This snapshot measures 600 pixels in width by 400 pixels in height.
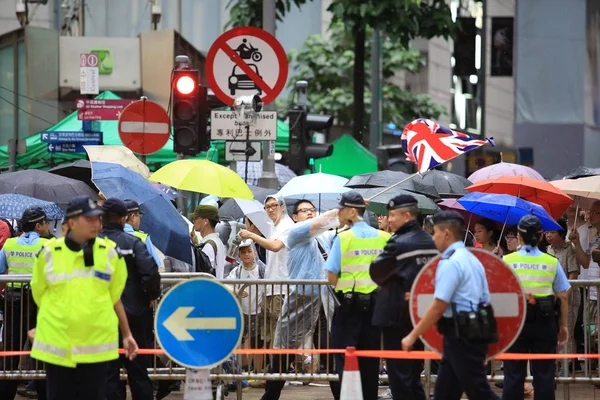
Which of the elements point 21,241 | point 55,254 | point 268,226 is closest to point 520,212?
point 268,226

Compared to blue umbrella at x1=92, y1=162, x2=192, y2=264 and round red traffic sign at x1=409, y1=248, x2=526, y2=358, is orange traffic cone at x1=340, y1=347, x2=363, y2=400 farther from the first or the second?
blue umbrella at x1=92, y1=162, x2=192, y2=264

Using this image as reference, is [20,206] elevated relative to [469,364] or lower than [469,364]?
elevated

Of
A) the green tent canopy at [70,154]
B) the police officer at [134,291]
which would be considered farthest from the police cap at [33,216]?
the green tent canopy at [70,154]

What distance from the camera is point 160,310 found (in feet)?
29.6

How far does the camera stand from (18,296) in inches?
451

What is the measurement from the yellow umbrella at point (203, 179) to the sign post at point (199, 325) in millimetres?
3854

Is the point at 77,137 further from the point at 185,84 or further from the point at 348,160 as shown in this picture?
the point at 185,84

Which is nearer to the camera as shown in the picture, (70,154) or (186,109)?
(186,109)

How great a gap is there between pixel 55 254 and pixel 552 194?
6980 millimetres

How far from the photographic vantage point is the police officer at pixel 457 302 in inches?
345

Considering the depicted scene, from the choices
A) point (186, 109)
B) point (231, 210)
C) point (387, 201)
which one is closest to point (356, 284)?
point (387, 201)

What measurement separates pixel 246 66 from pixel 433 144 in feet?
7.13

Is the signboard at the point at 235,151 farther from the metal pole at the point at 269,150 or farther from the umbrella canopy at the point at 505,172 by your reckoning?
the umbrella canopy at the point at 505,172

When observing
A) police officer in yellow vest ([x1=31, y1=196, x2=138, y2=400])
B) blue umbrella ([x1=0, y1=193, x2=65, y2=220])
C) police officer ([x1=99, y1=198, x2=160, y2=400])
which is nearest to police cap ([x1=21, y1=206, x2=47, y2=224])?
police officer ([x1=99, y1=198, x2=160, y2=400])
